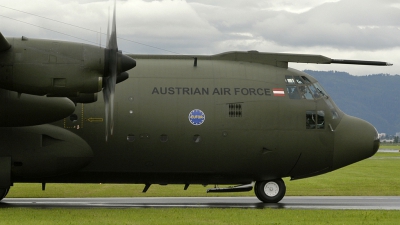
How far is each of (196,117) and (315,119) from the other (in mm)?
4529

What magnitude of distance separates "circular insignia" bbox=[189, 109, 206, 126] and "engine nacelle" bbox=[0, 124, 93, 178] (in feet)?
12.3

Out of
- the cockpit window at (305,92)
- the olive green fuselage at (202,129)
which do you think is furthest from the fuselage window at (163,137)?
the cockpit window at (305,92)

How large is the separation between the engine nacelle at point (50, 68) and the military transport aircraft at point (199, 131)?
238 cm

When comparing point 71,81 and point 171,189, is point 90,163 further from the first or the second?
point 171,189

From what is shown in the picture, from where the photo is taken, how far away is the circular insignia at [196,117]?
80.1ft

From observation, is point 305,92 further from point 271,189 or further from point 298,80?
point 271,189

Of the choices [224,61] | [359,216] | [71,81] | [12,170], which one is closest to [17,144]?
[12,170]

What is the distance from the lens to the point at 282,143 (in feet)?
82.3

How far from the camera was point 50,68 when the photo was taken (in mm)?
18984

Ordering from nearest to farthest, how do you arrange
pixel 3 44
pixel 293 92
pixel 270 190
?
pixel 3 44 → pixel 293 92 → pixel 270 190

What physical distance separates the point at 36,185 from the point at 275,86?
19691 mm

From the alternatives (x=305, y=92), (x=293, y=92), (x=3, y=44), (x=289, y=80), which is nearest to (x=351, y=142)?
(x=305, y=92)

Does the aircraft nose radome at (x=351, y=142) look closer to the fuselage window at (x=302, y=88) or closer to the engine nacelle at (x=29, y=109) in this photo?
the fuselage window at (x=302, y=88)

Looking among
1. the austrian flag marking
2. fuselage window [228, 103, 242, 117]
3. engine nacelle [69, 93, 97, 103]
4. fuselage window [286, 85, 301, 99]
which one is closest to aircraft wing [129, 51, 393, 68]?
fuselage window [286, 85, 301, 99]
